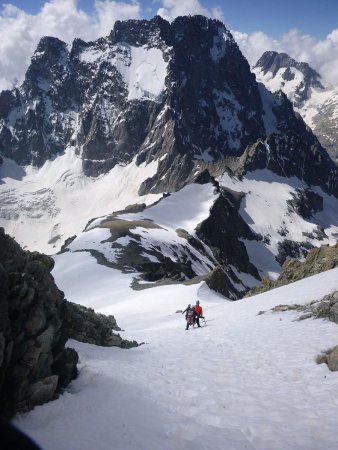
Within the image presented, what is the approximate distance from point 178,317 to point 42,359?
2217cm

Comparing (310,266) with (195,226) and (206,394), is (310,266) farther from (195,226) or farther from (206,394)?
(195,226)

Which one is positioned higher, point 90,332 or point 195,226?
point 195,226

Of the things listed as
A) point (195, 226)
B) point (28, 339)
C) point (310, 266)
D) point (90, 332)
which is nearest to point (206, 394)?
point (28, 339)

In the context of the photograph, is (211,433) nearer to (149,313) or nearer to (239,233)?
(149,313)

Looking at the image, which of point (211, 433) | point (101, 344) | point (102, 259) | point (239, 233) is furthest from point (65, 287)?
point (239, 233)

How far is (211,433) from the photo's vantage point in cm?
1086

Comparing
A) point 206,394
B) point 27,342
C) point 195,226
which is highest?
point 195,226

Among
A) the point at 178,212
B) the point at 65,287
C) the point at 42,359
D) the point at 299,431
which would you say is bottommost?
the point at 299,431

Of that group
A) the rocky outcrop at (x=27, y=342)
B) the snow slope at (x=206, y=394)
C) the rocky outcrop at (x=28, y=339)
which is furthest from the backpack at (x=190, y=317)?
the rocky outcrop at (x=27, y=342)

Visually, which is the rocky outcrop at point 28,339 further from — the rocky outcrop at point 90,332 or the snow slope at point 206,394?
the rocky outcrop at point 90,332

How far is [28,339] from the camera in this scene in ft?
36.7

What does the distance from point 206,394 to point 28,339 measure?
5.08 meters

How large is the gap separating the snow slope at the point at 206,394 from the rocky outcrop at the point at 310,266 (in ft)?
38.8

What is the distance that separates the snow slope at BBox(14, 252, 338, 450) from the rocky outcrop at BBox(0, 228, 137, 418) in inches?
14.7
